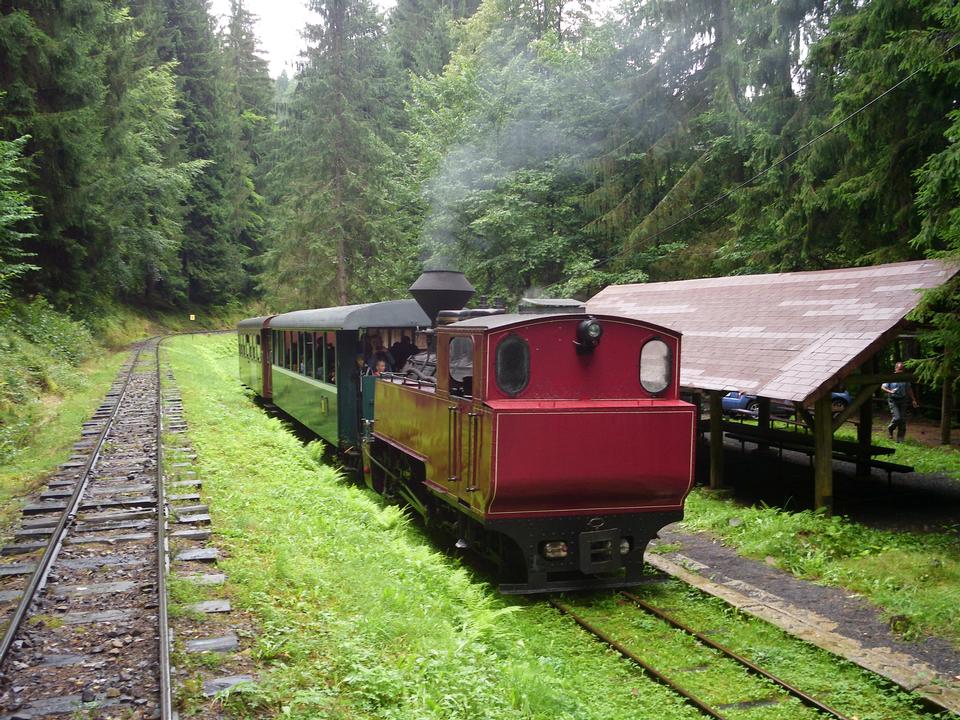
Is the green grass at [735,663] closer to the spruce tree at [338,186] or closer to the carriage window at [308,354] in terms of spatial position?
the carriage window at [308,354]

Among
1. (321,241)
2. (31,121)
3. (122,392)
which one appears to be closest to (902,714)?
(122,392)

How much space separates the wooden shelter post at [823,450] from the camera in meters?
10.3

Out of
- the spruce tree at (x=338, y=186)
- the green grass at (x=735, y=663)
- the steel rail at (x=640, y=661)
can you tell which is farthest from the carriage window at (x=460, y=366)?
the spruce tree at (x=338, y=186)

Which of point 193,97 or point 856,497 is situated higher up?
point 193,97

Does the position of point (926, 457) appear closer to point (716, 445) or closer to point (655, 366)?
point (716, 445)

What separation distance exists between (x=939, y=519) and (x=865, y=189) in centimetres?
567

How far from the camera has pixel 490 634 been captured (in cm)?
637

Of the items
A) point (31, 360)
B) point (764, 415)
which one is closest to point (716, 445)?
point (764, 415)

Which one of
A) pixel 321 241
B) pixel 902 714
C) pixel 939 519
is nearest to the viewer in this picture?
pixel 902 714

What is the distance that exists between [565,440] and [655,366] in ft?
4.34

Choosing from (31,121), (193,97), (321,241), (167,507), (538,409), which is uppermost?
(193,97)

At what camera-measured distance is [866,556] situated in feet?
29.2

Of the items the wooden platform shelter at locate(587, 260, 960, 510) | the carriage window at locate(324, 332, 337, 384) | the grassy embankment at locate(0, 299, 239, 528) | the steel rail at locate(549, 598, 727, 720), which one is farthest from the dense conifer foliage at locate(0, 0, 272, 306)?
the wooden platform shelter at locate(587, 260, 960, 510)

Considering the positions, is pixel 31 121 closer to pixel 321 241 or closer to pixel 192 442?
pixel 321 241
